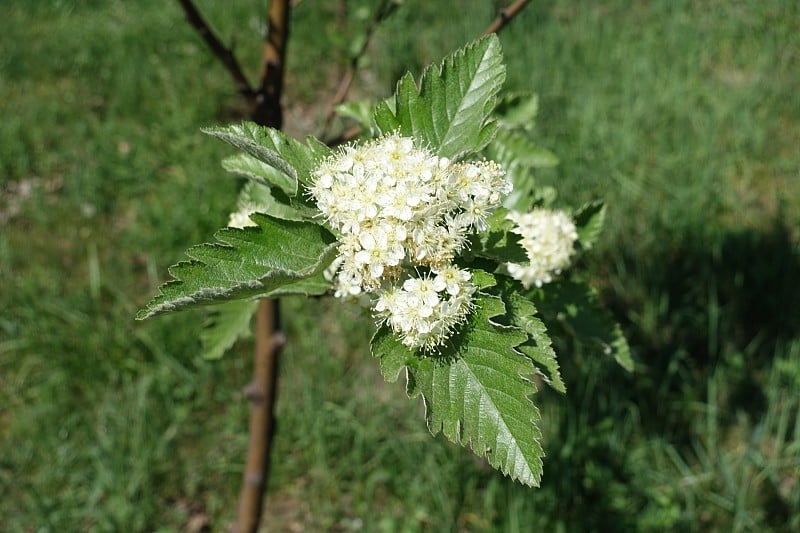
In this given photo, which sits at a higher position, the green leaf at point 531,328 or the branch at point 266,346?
the branch at point 266,346

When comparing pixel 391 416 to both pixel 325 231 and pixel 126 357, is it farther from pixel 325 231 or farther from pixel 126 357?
pixel 325 231

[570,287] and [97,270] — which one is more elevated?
[97,270]

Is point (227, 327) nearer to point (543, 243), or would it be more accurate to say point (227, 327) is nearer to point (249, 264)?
point (249, 264)

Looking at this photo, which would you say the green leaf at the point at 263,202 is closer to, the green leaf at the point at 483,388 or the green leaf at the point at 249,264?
the green leaf at the point at 249,264

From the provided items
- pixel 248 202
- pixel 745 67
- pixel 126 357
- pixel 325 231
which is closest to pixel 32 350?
pixel 126 357

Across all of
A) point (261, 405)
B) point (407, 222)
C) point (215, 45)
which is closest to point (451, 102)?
point (407, 222)

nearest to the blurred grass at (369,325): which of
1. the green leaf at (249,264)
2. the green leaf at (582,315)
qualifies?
the green leaf at (582,315)

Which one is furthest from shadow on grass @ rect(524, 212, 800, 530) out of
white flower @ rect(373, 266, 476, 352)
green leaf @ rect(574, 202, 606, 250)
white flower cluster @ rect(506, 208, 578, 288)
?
white flower @ rect(373, 266, 476, 352)
